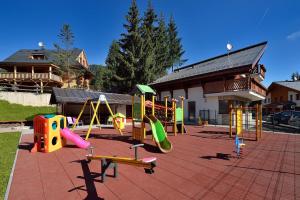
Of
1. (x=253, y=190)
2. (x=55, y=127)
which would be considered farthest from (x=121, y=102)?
(x=253, y=190)

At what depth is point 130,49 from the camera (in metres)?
31.8

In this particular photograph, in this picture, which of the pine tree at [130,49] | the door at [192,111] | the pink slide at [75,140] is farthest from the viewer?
the pine tree at [130,49]

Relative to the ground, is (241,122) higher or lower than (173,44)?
lower

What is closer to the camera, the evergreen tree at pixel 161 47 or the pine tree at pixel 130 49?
the pine tree at pixel 130 49

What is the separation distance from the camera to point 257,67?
20094mm

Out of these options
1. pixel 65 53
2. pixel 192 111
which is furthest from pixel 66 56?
pixel 192 111

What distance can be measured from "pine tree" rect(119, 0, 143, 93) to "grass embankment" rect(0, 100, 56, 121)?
12367 millimetres

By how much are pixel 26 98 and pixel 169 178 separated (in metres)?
25.6

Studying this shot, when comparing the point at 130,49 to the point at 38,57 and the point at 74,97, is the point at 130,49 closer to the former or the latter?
the point at 38,57

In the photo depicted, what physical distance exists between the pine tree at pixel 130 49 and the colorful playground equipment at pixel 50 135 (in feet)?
75.3

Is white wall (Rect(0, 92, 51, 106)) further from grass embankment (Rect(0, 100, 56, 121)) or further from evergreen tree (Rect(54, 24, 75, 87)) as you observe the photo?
evergreen tree (Rect(54, 24, 75, 87))

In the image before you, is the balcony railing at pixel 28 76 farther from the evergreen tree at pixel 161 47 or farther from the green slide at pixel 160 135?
the green slide at pixel 160 135

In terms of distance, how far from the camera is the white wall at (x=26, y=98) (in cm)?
2338

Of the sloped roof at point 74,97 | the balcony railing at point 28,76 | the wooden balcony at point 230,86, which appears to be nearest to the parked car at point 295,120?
the wooden balcony at point 230,86
